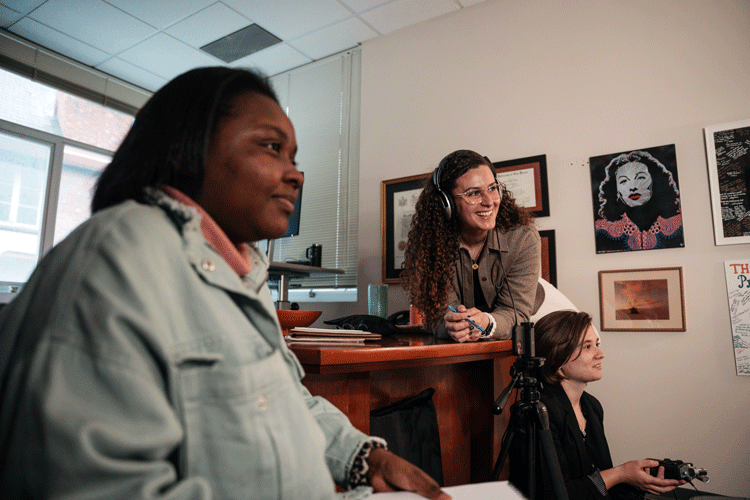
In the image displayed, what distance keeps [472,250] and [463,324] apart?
1.85ft

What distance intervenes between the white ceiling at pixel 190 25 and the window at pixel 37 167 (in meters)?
0.41

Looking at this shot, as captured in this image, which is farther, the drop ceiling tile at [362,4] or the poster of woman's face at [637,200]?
the drop ceiling tile at [362,4]

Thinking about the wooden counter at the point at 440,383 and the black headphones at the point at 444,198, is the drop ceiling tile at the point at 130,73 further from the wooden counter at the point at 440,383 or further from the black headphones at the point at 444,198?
the wooden counter at the point at 440,383

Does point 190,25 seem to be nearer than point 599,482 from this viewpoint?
No

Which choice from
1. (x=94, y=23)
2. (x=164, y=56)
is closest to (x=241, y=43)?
(x=164, y=56)

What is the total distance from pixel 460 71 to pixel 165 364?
2.83 meters

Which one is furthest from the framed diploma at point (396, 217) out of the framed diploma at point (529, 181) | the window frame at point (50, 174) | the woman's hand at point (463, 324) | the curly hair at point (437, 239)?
the window frame at point (50, 174)

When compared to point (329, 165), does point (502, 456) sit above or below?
below

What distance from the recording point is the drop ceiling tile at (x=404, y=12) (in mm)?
2895

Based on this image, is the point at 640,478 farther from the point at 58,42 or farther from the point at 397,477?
the point at 58,42

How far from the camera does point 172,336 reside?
0.44m

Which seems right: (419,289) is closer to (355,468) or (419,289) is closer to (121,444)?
(355,468)

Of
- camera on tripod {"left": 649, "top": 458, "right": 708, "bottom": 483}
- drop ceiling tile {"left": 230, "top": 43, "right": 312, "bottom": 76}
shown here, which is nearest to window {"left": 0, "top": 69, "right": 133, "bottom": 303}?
drop ceiling tile {"left": 230, "top": 43, "right": 312, "bottom": 76}

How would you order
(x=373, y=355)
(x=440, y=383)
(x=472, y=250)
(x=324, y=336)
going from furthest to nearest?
1. (x=472, y=250)
2. (x=440, y=383)
3. (x=324, y=336)
4. (x=373, y=355)
